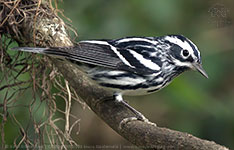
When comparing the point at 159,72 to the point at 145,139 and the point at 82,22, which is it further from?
the point at 82,22

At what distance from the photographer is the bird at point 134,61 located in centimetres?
339

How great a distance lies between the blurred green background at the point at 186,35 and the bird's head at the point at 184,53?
2.29 ft

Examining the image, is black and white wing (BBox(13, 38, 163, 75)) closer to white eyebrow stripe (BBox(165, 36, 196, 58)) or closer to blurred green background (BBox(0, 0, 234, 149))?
white eyebrow stripe (BBox(165, 36, 196, 58))

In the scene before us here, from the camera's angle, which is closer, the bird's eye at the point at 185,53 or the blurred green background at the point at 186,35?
the bird's eye at the point at 185,53

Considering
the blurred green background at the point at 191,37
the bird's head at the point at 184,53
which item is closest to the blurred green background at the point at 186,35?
the blurred green background at the point at 191,37

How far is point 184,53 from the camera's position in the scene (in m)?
3.52

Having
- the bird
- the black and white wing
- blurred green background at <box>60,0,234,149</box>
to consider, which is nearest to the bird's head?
the bird

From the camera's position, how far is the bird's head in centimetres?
347

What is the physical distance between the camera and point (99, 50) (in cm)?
351

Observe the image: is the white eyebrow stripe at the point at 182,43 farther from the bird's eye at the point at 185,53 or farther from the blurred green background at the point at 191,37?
the blurred green background at the point at 191,37

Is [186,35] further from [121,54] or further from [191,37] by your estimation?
[121,54]

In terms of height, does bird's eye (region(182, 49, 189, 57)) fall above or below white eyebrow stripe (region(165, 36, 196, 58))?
below

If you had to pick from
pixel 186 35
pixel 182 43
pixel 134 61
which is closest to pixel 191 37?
pixel 186 35

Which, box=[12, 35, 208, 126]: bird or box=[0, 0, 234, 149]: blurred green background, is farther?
box=[0, 0, 234, 149]: blurred green background
